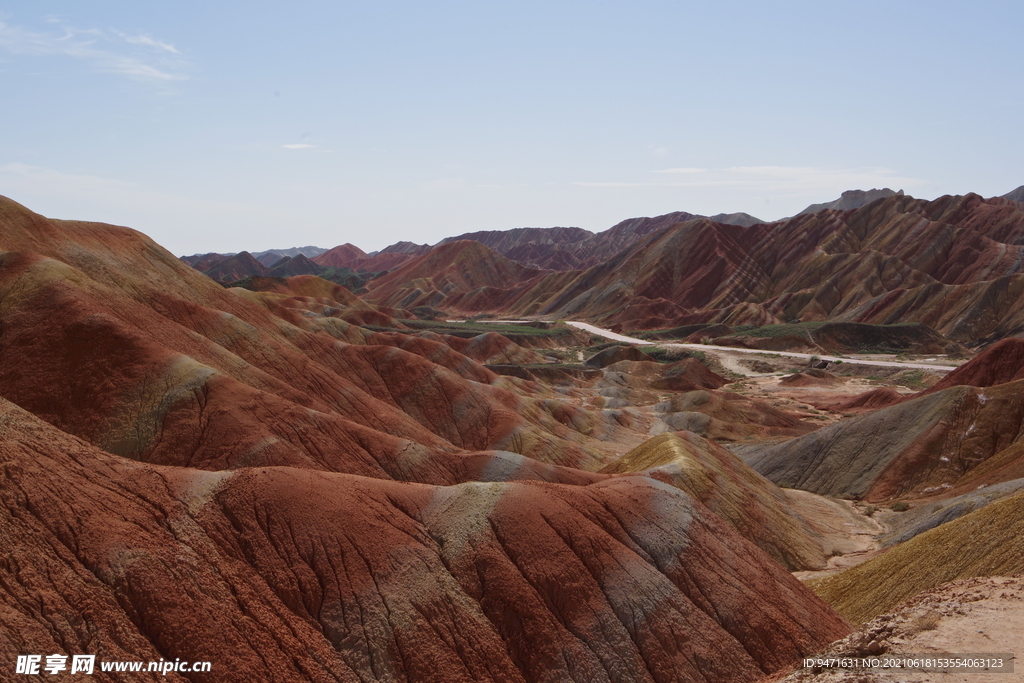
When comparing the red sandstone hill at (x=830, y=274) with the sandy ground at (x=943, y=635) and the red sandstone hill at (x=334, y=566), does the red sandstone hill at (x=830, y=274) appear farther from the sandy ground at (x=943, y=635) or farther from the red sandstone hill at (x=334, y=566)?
the red sandstone hill at (x=334, y=566)

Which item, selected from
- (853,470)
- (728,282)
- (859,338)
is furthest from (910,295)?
(853,470)

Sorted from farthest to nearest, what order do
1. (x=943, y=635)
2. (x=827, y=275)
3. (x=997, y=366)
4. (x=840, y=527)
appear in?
(x=827, y=275)
(x=997, y=366)
(x=840, y=527)
(x=943, y=635)

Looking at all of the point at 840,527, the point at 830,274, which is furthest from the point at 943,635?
the point at 830,274

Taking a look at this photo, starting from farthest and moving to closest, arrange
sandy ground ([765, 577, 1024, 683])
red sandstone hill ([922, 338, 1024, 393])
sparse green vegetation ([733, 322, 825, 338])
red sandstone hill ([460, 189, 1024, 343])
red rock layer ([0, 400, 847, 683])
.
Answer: red sandstone hill ([460, 189, 1024, 343]) → sparse green vegetation ([733, 322, 825, 338]) → red sandstone hill ([922, 338, 1024, 393]) → red rock layer ([0, 400, 847, 683]) → sandy ground ([765, 577, 1024, 683])

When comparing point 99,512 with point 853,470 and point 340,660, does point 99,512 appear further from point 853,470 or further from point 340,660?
point 853,470

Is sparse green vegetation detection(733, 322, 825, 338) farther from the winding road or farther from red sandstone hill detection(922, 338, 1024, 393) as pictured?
red sandstone hill detection(922, 338, 1024, 393)

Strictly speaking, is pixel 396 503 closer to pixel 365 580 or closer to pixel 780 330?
pixel 365 580

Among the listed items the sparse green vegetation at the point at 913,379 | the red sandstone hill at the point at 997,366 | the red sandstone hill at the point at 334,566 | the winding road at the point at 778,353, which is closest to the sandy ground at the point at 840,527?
the red sandstone hill at the point at 334,566

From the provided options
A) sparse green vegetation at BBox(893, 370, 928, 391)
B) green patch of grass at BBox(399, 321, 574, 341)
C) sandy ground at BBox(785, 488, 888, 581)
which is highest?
green patch of grass at BBox(399, 321, 574, 341)

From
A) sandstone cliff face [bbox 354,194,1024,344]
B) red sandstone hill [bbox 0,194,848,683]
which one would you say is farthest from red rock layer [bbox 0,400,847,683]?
sandstone cliff face [bbox 354,194,1024,344]
